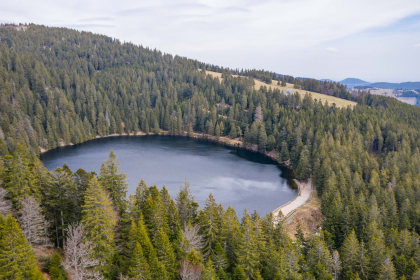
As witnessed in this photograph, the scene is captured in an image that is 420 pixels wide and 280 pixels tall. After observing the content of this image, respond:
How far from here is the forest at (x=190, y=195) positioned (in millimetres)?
29125

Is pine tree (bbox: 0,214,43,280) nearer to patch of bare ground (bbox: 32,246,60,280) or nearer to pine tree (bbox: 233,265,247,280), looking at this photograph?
patch of bare ground (bbox: 32,246,60,280)

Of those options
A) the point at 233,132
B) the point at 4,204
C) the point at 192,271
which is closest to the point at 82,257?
the point at 192,271

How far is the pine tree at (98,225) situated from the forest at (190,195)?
130 millimetres

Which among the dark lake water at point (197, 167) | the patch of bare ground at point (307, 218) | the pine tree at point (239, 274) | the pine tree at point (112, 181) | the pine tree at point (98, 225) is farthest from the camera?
the dark lake water at point (197, 167)

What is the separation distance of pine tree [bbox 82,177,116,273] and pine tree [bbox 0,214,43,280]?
5.58m

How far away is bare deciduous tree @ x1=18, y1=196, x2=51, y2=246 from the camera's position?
94.4 feet

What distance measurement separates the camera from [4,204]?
30.6 meters

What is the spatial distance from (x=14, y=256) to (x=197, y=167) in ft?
228

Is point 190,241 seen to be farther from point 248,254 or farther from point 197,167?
point 197,167

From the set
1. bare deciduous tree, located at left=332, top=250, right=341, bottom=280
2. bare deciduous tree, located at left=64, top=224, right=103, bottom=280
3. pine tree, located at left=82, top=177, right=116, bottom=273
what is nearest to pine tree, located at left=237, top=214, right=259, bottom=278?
bare deciduous tree, located at left=332, top=250, right=341, bottom=280

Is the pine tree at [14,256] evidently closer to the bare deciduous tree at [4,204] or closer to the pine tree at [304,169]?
the bare deciduous tree at [4,204]

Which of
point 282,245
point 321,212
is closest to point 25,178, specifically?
point 282,245

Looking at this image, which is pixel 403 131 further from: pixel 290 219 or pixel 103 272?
pixel 103 272

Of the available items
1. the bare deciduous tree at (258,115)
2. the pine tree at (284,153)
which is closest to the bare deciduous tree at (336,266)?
the pine tree at (284,153)
